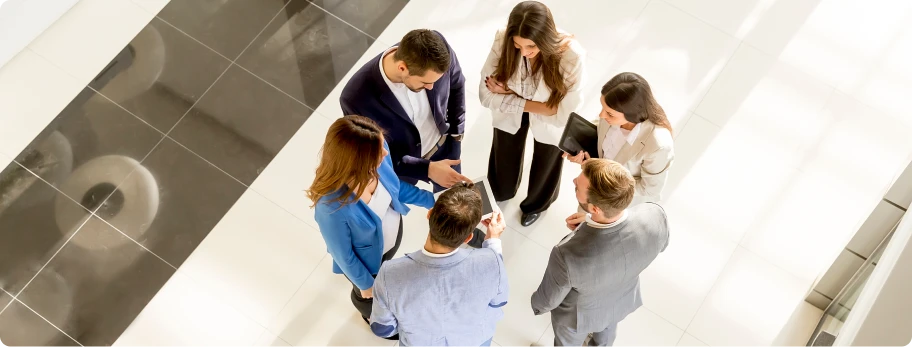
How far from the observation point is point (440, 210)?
277 centimetres

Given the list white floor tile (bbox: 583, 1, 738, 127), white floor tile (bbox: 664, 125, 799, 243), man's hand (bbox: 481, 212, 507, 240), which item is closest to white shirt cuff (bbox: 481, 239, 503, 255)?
man's hand (bbox: 481, 212, 507, 240)

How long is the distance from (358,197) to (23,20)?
3.38 m

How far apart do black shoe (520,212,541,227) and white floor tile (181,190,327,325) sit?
1202 mm

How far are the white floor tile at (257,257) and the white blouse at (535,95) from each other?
60.5 inches

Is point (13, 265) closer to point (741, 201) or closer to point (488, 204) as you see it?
point (488, 204)

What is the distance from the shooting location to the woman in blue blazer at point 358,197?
282 cm

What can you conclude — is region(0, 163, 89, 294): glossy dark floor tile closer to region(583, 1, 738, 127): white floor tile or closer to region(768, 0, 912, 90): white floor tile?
region(583, 1, 738, 127): white floor tile

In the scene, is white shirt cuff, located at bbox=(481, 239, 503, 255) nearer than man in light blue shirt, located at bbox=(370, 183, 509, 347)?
No

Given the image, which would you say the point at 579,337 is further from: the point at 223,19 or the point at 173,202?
the point at 223,19

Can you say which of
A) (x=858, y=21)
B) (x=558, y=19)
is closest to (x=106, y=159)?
(x=558, y=19)

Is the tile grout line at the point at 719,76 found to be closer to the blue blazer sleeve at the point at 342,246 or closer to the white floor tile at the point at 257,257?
the white floor tile at the point at 257,257

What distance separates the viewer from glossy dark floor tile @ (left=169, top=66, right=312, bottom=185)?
4.83 meters

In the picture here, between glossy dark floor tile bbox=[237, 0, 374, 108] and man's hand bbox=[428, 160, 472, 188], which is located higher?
man's hand bbox=[428, 160, 472, 188]

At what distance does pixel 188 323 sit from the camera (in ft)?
14.1
